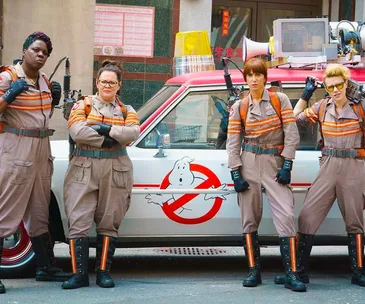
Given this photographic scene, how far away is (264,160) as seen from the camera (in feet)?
24.7

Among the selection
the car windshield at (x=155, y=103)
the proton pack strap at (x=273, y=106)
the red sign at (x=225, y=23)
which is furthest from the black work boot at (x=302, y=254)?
the red sign at (x=225, y=23)

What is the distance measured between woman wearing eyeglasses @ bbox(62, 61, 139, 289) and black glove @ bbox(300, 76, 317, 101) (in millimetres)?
1463

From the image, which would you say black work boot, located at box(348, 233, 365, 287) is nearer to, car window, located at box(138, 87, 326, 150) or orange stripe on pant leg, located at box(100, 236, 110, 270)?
car window, located at box(138, 87, 326, 150)

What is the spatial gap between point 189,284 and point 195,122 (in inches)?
55.6

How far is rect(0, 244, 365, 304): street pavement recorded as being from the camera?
7.06 meters

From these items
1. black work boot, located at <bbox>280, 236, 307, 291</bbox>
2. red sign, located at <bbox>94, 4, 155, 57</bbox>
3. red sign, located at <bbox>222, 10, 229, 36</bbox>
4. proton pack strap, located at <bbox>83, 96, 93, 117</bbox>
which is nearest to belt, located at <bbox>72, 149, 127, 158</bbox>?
proton pack strap, located at <bbox>83, 96, 93, 117</bbox>

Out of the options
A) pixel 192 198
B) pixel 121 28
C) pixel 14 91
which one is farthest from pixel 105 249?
pixel 121 28

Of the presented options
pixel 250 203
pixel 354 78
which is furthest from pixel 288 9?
pixel 250 203

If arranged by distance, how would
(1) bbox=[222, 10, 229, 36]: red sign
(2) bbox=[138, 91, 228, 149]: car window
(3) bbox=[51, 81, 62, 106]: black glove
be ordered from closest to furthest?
(3) bbox=[51, 81, 62, 106]: black glove < (2) bbox=[138, 91, 228, 149]: car window < (1) bbox=[222, 10, 229, 36]: red sign

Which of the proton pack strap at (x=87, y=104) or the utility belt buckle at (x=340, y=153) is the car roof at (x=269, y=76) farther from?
the proton pack strap at (x=87, y=104)

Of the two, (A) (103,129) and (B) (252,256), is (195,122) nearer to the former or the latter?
(A) (103,129)

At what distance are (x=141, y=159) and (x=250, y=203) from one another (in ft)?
3.33

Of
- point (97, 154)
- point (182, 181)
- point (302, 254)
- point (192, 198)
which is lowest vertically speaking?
point (302, 254)

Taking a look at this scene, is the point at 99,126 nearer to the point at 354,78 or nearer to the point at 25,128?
the point at 25,128
